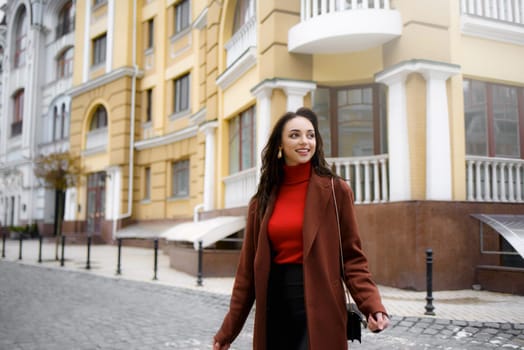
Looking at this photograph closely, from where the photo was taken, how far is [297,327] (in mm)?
2520

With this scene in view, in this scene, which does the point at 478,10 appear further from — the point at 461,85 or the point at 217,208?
the point at 217,208

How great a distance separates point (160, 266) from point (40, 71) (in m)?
20.2

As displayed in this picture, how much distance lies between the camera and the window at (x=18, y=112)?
3136cm

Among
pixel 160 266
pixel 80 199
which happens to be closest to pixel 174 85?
pixel 80 199

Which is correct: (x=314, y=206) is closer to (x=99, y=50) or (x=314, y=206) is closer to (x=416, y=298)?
(x=416, y=298)

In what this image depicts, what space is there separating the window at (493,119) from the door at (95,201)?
17.0 m

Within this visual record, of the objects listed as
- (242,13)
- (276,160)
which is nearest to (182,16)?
(242,13)

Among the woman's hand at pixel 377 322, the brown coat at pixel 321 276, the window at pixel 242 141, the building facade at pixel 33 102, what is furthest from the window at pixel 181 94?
the woman's hand at pixel 377 322

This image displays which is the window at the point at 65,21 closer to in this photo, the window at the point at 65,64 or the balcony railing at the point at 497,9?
the window at the point at 65,64

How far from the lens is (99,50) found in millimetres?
24484

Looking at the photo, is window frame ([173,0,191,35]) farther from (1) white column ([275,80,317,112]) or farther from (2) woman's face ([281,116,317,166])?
(2) woman's face ([281,116,317,166])

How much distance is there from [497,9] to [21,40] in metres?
29.5

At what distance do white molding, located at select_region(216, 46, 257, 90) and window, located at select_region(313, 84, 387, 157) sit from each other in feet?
5.39

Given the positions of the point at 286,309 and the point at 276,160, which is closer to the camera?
the point at 286,309
